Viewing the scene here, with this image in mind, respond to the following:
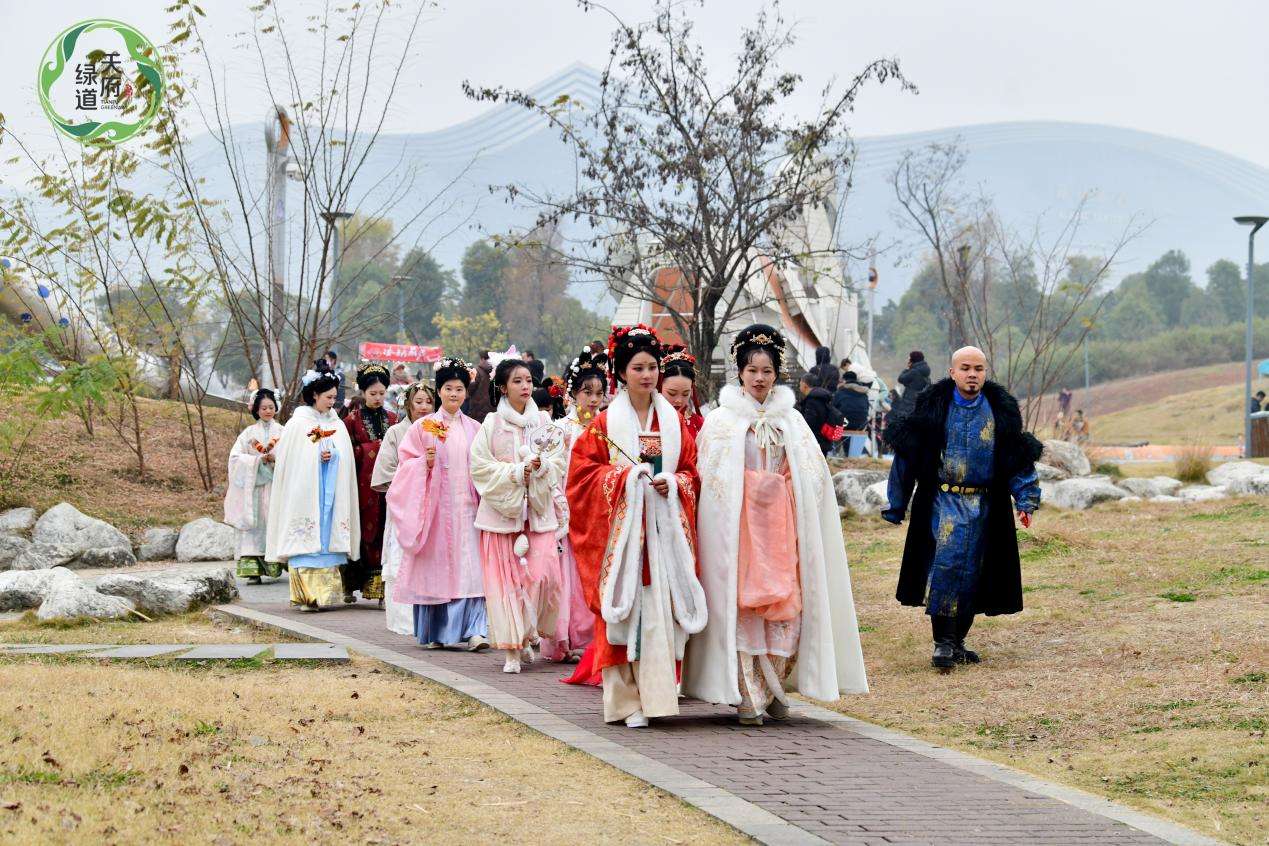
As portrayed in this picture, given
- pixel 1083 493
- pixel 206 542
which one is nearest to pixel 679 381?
pixel 206 542

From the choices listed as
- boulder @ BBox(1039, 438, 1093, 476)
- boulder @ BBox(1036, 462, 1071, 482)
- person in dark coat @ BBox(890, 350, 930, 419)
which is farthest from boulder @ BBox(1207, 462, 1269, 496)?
person in dark coat @ BBox(890, 350, 930, 419)

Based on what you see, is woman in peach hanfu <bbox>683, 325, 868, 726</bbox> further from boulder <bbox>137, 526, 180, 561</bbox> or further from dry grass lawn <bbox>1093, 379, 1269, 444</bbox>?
dry grass lawn <bbox>1093, 379, 1269, 444</bbox>

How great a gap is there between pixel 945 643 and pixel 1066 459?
552 inches

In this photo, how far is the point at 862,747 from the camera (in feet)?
24.4

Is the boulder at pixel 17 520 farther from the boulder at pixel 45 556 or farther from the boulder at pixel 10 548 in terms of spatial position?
the boulder at pixel 45 556

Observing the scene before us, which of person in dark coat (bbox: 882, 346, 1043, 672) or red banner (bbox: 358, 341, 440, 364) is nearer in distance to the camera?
person in dark coat (bbox: 882, 346, 1043, 672)

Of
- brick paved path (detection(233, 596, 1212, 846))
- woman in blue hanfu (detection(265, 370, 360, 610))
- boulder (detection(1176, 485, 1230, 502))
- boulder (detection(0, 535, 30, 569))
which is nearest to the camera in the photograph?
brick paved path (detection(233, 596, 1212, 846))

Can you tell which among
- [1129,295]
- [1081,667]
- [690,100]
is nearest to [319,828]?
[1081,667]

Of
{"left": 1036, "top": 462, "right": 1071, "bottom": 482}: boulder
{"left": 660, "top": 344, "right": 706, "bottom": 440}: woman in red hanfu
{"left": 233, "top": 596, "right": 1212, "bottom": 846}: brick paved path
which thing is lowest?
{"left": 233, "top": 596, "right": 1212, "bottom": 846}: brick paved path

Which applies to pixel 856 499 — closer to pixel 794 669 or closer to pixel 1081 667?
pixel 1081 667

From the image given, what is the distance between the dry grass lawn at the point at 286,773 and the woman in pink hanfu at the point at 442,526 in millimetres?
2718

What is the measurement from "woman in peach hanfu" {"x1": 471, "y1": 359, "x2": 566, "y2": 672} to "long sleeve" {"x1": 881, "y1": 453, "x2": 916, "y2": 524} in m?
2.15

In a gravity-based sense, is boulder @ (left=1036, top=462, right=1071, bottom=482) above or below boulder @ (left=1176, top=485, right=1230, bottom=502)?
above

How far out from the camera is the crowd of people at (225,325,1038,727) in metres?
7.94
